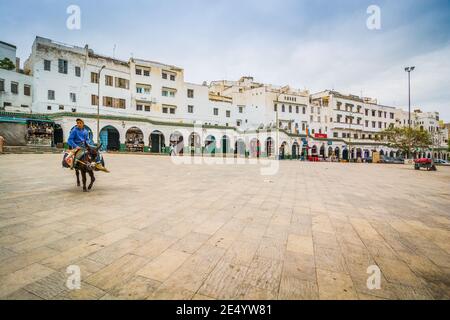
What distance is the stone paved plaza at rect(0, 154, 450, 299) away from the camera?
86.5 inches

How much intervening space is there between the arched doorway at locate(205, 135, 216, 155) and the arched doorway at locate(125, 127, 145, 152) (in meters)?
10.9

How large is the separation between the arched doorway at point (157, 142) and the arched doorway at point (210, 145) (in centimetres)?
760

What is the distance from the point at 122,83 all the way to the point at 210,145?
17067 mm

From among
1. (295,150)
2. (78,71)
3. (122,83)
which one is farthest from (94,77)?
(295,150)

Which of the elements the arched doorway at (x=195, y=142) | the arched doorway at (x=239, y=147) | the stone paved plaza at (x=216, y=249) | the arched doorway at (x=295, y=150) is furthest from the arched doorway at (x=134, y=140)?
the stone paved plaza at (x=216, y=249)

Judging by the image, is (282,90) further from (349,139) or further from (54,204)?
(54,204)

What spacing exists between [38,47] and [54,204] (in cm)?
3416

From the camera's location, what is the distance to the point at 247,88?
46.7 m

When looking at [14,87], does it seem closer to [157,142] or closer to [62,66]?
[62,66]

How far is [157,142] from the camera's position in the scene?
116ft

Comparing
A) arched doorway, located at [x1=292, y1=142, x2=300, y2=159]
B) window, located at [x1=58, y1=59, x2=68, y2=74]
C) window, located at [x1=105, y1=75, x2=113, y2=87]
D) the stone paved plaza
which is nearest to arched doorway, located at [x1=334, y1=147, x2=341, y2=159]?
arched doorway, located at [x1=292, y1=142, x2=300, y2=159]

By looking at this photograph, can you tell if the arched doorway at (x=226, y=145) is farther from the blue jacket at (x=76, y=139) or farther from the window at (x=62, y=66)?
the blue jacket at (x=76, y=139)

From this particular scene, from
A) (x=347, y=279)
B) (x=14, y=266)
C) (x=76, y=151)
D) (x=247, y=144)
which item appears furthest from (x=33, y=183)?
(x=247, y=144)

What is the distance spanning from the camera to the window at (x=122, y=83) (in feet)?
108
